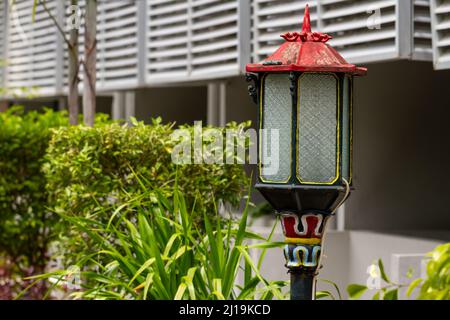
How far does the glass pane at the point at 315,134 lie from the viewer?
463 centimetres

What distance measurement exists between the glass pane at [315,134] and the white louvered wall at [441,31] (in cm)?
317

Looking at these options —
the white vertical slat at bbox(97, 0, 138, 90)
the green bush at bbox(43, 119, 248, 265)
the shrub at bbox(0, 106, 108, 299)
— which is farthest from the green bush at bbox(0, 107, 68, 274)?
the white vertical slat at bbox(97, 0, 138, 90)

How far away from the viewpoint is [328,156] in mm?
4648

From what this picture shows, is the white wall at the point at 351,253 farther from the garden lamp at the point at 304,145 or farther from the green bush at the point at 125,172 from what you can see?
the garden lamp at the point at 304,145

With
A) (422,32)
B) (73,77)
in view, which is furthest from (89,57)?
(422,32)

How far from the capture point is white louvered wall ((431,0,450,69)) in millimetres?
7629

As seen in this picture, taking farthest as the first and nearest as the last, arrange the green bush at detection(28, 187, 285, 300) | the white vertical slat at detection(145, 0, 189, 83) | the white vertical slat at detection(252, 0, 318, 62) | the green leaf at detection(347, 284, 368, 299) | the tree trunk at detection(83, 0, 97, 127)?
the white vertical slat at detection(145, 0, 189, 83) → the white vertical slat at detection(252, 0, 318, 62) → the tree trunk at detection(83, 0, 97, 127) → the green leaf at detection(347, 284, 368, 299) → the green bush at detection(28, 187, 285, 300)

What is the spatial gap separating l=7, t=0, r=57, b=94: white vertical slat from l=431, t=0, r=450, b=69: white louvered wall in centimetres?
823

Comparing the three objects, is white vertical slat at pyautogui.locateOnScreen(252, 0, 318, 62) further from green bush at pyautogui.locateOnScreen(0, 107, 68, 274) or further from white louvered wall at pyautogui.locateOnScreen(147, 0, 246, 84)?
green bush at pyautogui.locateOnScreen(0, 107, 68, 274)

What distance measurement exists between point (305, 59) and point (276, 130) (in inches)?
14.0

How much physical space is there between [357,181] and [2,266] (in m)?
3.70

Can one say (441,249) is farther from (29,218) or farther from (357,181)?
(29,218)

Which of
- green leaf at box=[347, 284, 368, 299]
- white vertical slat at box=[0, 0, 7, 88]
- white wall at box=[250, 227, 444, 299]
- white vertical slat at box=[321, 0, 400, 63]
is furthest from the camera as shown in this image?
white vertical slat at box=[0, 0, 7, 88]
